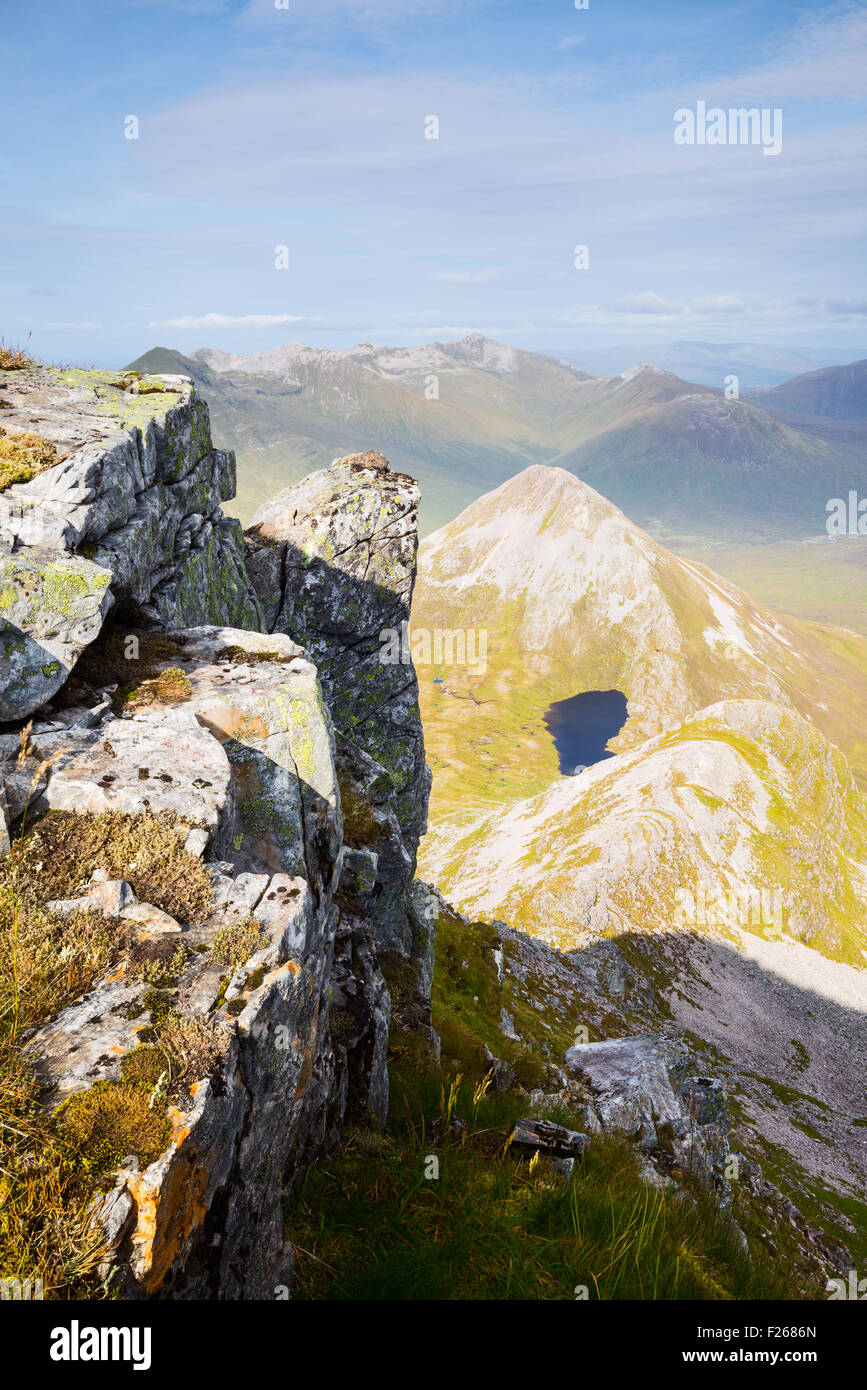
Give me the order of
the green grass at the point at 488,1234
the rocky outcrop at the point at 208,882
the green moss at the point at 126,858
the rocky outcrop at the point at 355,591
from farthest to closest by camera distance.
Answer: the rocky outcrop at the point at 355,591
the green moss at the point at 126,858
the green grass at the point at 488,1234
the rocky outcrop at the point at 208,882

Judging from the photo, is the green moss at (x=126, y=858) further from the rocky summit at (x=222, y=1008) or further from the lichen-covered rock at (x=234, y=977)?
the lichen-covered rock at (x=234, y=977)

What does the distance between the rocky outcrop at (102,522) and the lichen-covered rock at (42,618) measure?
24mm

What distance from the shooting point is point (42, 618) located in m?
13.7

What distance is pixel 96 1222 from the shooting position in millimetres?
6125

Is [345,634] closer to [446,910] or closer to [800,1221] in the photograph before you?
[446,910]

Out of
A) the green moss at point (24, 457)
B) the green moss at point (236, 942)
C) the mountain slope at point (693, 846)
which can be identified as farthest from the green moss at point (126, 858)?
the mountain slope at point (693, 846)

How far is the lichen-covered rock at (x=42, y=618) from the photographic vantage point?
12.7 metres

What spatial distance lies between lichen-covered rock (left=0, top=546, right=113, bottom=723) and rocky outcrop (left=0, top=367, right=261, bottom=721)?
24mm

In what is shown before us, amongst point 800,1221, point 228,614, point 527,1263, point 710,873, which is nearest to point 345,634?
point 228,614

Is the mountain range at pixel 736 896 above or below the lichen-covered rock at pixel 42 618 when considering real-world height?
below

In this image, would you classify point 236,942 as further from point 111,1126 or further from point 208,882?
point 111,1126

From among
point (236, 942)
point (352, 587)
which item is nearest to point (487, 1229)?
point (236, 942)

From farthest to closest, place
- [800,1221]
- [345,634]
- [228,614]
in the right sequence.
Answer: [345,634], [800,1221], [228,614]
